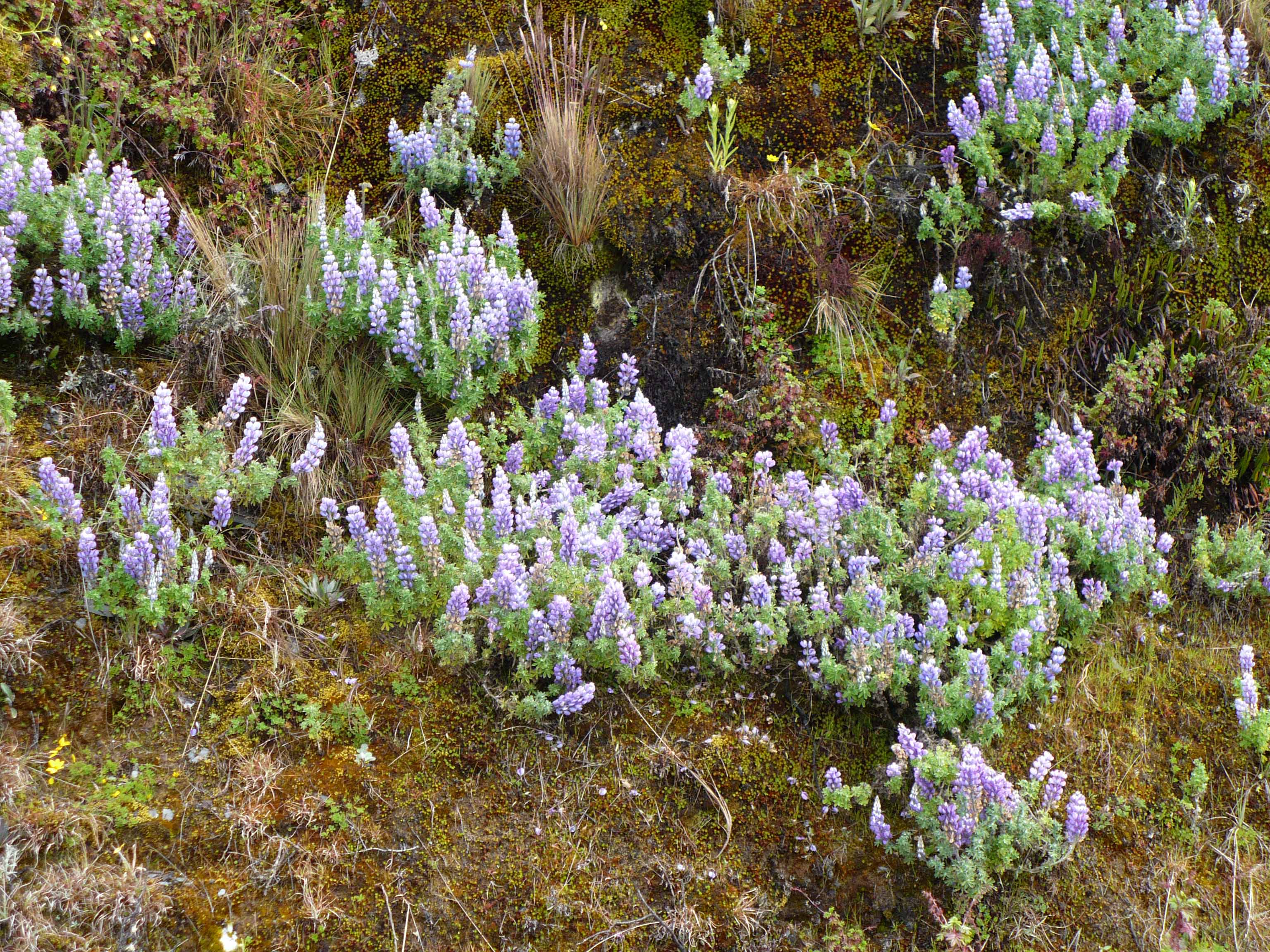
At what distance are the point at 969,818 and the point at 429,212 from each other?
341cm

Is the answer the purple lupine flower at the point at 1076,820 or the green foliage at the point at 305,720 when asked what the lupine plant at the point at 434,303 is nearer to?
the green foliage at the point at 305,720

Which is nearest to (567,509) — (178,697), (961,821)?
(178,697)

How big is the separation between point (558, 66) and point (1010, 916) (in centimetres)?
449

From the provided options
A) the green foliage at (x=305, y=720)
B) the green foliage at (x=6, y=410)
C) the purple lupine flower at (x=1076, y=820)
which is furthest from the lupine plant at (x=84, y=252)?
the purple lupine flower at (x=1076, y=820)

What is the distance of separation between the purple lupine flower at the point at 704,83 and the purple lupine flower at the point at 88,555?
3.50 meters

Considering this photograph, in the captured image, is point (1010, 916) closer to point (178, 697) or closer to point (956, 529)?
point (956, 529)

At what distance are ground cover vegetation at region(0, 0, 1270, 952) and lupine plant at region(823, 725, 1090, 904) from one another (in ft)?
0.08

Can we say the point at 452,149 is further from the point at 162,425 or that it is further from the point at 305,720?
the point at 305,720

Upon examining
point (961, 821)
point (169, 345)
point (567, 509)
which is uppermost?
point (169, 345)

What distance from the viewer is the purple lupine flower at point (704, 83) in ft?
17.5

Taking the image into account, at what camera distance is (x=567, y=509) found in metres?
4.17

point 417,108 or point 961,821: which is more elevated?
point 417,108

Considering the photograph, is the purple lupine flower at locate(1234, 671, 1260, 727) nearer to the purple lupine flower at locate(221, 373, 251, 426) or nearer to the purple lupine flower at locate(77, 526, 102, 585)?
the purple lupine flower at locate(221, 373, 251, 426)

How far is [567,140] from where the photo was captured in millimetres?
5113
